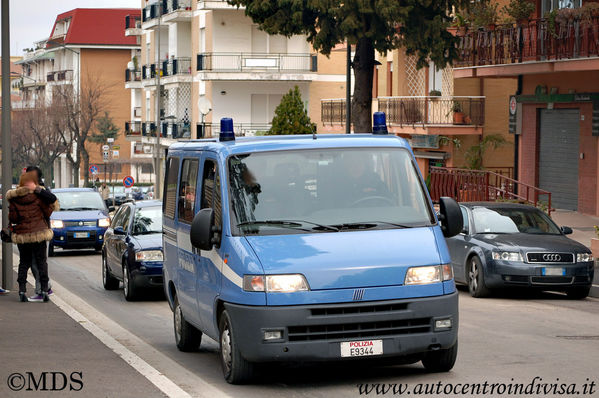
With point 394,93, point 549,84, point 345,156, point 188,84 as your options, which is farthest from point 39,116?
point 345,156

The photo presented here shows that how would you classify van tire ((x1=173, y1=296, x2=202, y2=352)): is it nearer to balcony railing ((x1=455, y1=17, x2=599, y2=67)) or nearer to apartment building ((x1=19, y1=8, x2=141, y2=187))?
balcony railing ((x1=455, y1=17, x2=599, y2=67))

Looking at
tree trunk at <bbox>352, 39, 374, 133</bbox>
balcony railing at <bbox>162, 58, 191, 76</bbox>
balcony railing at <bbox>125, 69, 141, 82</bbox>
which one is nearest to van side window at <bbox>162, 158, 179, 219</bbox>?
tree trunk at <bbox>352, 39, 374, 133</bbox>

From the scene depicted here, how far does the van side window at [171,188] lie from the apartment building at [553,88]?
17.6 m

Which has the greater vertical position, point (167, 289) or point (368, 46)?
point (368, 46)

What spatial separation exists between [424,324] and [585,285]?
29.6 ft

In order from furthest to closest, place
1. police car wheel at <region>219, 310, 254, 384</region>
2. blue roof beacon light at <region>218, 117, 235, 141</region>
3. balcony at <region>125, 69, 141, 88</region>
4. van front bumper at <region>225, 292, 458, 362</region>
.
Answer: balcony at <region>125, 69, 141, 88</region>, blue roof beacon light at <region>218, 117, 235, 141</region>, police car wheel at <region>219, 310, 254, 384</region>, van front bumper at <region>225, 292, 458, 362</region>

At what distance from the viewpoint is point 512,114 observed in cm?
3756

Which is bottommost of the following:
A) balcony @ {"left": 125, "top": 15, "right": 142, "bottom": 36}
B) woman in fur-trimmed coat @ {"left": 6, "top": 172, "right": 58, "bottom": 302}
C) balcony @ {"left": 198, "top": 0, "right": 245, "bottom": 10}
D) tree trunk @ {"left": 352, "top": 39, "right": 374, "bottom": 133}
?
woman in fur-trimmed coat @ {"left": 6, "top": 172, "right": 58, "bottom": 302}

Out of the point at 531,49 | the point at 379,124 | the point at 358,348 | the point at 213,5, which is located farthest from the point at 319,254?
the point at 213,5

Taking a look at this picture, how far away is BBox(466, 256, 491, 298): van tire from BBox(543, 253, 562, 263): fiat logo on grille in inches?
40.2

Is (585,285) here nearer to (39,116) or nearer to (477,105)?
(477,105)

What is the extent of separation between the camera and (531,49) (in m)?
31.2

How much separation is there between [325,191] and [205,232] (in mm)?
1110

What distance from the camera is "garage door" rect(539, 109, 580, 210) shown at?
3434 centimetres
